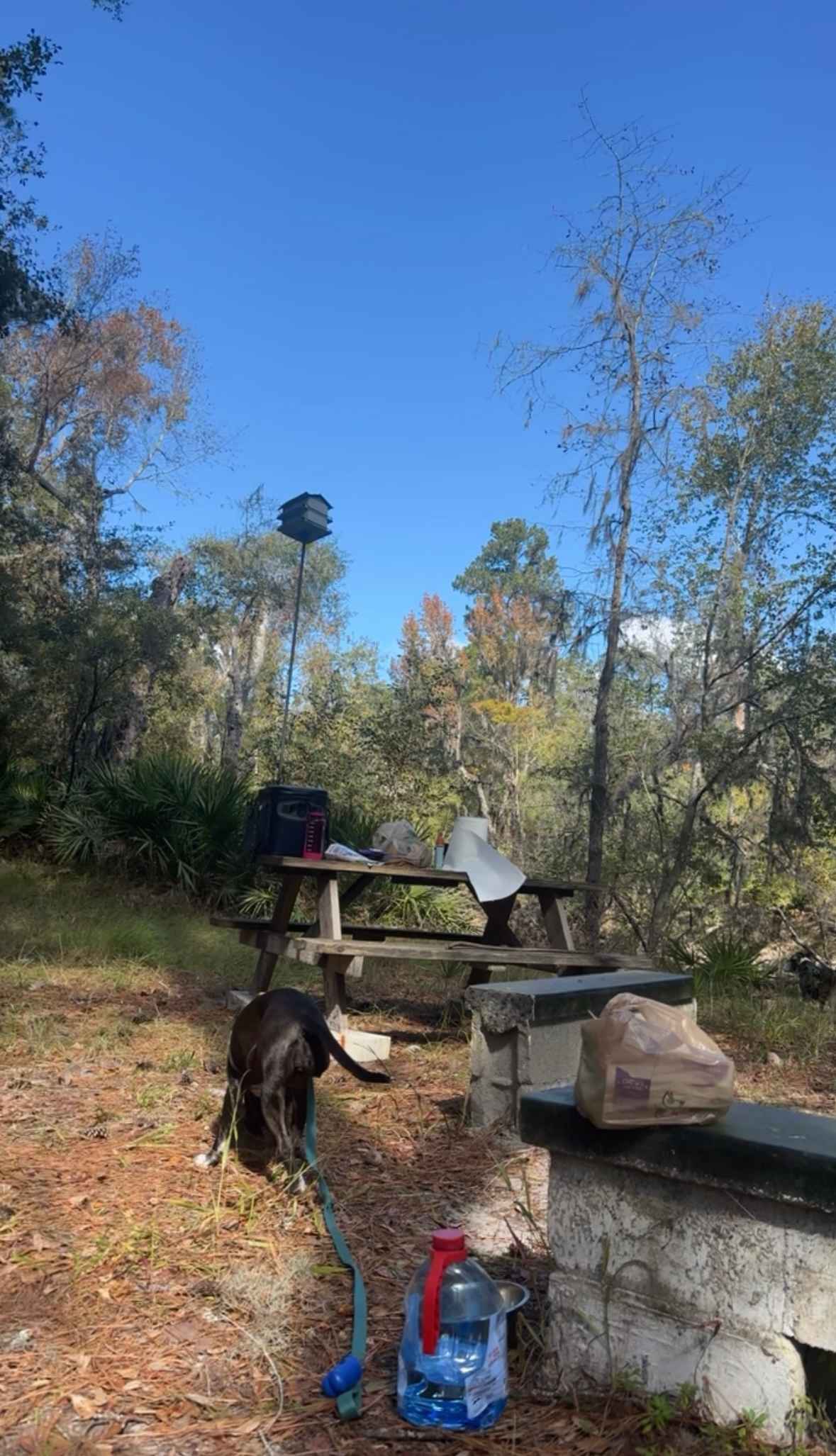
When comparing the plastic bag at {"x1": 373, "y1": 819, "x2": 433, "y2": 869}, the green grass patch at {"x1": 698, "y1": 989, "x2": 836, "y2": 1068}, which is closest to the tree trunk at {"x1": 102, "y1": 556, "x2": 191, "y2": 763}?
the plastic bag at {"x1": 373, "y1": 819, "x2": 433, "y2": 869}

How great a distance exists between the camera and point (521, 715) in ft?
78.8

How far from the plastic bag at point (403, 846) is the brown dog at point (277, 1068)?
2.27 meters

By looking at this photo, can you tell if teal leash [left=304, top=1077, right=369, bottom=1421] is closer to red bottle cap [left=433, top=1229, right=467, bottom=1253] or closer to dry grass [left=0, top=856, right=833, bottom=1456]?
dry grass [left=0, top=856, right=833, bottom=1456]

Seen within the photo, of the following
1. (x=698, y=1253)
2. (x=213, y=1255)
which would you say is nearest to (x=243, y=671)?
(x=213, y=1255)

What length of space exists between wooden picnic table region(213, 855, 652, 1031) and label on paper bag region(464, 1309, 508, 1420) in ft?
9.62

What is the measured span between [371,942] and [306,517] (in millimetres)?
7063

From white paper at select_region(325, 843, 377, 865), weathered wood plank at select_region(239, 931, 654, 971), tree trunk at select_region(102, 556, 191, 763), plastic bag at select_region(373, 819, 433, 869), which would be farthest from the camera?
tree trunk at select_region(102, 556, 191, 763)

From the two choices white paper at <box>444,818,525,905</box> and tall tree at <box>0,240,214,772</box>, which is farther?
tall tree at <box>0,240,214,772</box>

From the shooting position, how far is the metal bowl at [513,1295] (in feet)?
7.34

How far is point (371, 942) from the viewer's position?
544cm

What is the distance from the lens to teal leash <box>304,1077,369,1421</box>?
2018 mm

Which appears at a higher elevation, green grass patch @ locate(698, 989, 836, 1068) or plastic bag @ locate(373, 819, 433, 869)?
plastic bag @ locate(373, 819, 433, 869)

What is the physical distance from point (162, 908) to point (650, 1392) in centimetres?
862

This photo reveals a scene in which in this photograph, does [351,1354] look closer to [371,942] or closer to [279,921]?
[371,942]
